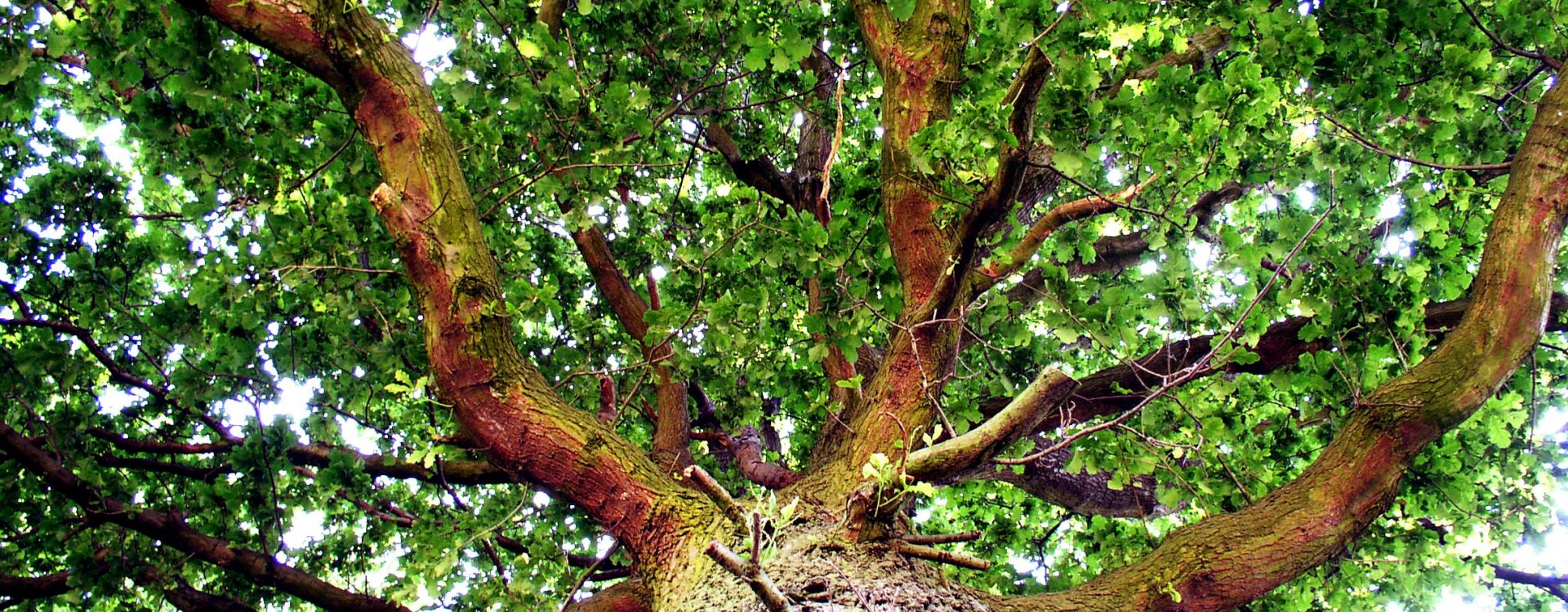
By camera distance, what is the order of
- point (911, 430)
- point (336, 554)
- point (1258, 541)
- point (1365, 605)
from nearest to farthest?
point (1258, 541), point (911, 430), point (1365, 605), point (336, 554)

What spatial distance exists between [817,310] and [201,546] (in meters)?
2.97

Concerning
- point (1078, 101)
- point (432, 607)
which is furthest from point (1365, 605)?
point (432, 607)

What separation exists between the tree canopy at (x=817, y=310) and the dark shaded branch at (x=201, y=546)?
0.02 m

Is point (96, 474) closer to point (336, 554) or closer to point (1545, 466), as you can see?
point (336, 554)

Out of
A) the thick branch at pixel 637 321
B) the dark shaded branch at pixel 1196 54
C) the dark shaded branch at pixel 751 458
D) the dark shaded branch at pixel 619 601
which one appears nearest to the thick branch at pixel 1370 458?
the dark shaded branch at pixel 619 601

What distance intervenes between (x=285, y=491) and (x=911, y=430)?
10.8 ft

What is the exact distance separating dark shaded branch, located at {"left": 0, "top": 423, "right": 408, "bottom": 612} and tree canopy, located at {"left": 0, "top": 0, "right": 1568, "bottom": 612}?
2 cm

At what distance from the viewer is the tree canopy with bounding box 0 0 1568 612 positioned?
2.94m

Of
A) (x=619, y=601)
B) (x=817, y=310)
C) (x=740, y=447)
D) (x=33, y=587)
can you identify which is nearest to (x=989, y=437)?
(x=817, y=310)

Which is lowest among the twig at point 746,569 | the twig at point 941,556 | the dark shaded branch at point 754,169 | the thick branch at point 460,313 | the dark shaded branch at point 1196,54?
the twig at point 746,569

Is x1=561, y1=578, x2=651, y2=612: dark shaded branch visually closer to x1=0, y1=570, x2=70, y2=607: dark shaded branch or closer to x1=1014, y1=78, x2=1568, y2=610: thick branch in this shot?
x1=1014, y1=78, x2=1568, y2=610: thick branch

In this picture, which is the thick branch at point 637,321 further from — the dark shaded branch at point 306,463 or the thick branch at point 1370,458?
the thick branch at point 1370,458

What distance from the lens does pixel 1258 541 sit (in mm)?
2859

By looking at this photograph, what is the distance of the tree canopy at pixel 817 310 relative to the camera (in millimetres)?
2939
